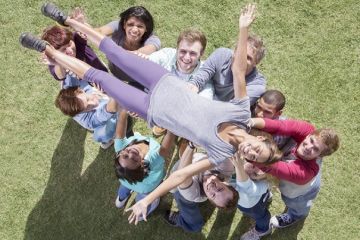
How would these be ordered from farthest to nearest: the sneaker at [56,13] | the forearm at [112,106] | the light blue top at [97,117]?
1. the sneaker at [56,13]
2. the light blue top at [97,117]
3. the forearm at [112,106]

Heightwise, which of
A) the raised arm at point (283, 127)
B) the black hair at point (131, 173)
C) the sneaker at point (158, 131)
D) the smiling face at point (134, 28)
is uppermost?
the smiling face at point (134, 28)

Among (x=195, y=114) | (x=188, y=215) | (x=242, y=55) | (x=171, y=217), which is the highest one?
(x=242, y=55)

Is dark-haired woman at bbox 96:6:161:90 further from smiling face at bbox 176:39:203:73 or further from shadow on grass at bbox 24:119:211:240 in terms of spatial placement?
shadow on grass at bbox 24:119:211:240

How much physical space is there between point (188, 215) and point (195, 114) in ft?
5.43

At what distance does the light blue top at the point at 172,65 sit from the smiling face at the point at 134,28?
330mm

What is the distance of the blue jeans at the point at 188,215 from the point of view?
584cm

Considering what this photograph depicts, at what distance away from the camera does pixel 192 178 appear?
5.47m

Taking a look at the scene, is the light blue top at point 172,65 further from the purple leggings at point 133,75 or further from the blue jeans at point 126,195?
the blue jeans at point 126,195

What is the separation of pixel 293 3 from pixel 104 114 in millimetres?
3477

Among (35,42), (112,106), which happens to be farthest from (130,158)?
(35,42)

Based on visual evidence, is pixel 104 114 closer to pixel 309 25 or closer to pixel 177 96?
pixel 177 96

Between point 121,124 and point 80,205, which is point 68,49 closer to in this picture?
point 121,124

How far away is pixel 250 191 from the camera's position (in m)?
5.11

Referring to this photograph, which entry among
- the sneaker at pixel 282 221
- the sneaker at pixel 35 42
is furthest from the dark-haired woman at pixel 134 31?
the sneaker at pixel 282 221
